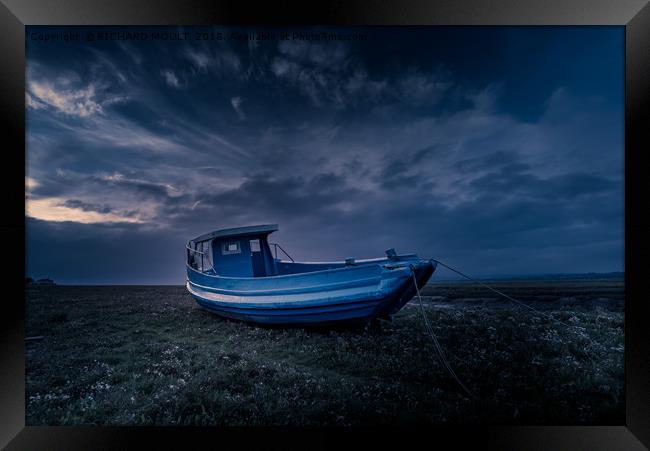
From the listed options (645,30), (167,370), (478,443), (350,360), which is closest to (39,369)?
(167,370)

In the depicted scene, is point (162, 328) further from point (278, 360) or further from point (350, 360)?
point (350, 360)

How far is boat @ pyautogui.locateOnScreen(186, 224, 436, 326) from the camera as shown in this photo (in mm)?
8359

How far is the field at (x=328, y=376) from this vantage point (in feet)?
20.5

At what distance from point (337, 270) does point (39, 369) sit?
7359mm

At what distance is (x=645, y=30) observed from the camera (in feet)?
19.7

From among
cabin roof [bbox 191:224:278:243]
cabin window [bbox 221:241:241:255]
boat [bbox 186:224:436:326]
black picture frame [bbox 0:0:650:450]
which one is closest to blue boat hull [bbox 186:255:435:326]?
boat [bbox 186:224:436:326]

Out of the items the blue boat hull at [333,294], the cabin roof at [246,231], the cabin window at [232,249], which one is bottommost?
the blue boat hull at [333,294]

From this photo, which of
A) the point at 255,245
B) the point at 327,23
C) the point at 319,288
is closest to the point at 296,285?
the point at 319,288

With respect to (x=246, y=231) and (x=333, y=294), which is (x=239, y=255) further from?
(x=333, y=294)

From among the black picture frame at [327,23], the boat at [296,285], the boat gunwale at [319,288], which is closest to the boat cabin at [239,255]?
the boat at [296,285]

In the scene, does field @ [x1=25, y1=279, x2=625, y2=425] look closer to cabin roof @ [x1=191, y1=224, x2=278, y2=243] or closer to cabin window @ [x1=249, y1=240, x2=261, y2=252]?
cabin roof @ [x1=191, y1=224, x2=278, y2=243]

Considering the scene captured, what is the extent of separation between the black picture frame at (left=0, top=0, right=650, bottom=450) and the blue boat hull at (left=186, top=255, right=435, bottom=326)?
309 centimetres

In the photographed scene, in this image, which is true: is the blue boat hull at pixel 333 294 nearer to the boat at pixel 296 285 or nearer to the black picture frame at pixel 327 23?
the boat at pixel 296 285

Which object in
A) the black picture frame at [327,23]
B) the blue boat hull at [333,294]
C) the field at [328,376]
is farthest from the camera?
the blue boat hull at [333,294]
